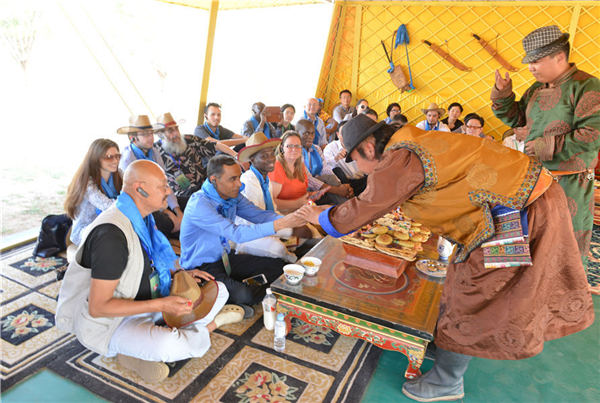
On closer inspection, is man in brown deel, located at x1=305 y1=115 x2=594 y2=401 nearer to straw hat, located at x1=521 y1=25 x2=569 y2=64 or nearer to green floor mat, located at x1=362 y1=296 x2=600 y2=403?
green floor mat, located at x1=362 y1=296 x2=600 y2=403

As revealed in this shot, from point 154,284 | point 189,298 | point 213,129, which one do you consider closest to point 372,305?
point 189,298

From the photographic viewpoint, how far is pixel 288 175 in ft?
13.0

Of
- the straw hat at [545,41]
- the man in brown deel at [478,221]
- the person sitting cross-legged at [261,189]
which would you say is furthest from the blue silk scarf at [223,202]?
the straw hat at [545,41]

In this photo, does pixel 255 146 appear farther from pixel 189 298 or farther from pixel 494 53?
pixel 494 53

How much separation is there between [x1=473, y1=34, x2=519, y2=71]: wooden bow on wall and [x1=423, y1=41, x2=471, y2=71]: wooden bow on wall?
1.63 feet

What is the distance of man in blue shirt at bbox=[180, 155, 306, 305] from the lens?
267 centimetres

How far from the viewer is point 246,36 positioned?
9.14 m

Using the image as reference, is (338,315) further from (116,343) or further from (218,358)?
(116,343)

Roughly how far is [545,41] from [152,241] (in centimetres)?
274

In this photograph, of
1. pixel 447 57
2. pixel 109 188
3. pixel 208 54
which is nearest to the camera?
pixel 109 188

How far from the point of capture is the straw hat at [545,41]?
234 centimetres

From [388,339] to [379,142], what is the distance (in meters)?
1.12

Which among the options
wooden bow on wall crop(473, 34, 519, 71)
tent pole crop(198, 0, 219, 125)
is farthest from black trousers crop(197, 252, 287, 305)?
wooden bow on wall crop(473, 34, 519, 71)

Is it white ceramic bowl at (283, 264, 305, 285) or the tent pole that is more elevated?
the tent pole
